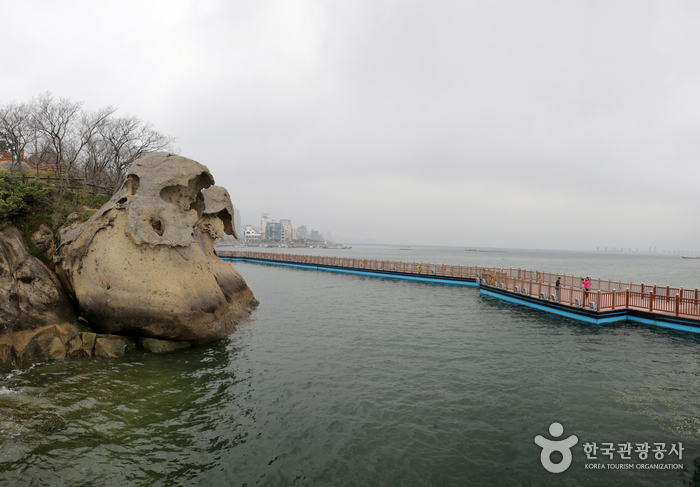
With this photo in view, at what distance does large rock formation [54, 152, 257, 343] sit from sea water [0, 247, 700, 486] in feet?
5.41

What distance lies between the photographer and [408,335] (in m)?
19.2

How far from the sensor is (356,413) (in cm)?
1027

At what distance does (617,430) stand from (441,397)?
16.1 feet

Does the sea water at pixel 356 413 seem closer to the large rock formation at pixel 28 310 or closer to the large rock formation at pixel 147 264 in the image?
the large rock formation at pixel 28 310

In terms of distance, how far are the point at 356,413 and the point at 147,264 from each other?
12.0 meters

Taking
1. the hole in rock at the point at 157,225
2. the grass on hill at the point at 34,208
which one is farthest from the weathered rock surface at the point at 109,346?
the grass on hill at the point at 34,208

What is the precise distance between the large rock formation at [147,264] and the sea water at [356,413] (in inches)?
64.9

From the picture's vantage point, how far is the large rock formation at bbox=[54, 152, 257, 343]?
48.1 ft

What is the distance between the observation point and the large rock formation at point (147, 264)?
578 inches

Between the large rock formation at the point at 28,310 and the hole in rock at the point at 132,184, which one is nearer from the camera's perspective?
the large rock formation at the point at 28,310

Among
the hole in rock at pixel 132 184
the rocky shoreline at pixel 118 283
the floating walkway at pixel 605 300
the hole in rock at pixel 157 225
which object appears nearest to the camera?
the rocky shoreline at pixel 118 283

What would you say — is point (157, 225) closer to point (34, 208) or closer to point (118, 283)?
point (118, 283)

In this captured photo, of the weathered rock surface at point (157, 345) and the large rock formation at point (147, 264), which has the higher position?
the large rock formation at point (147, 264)

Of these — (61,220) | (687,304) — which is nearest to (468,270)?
(687,304)
